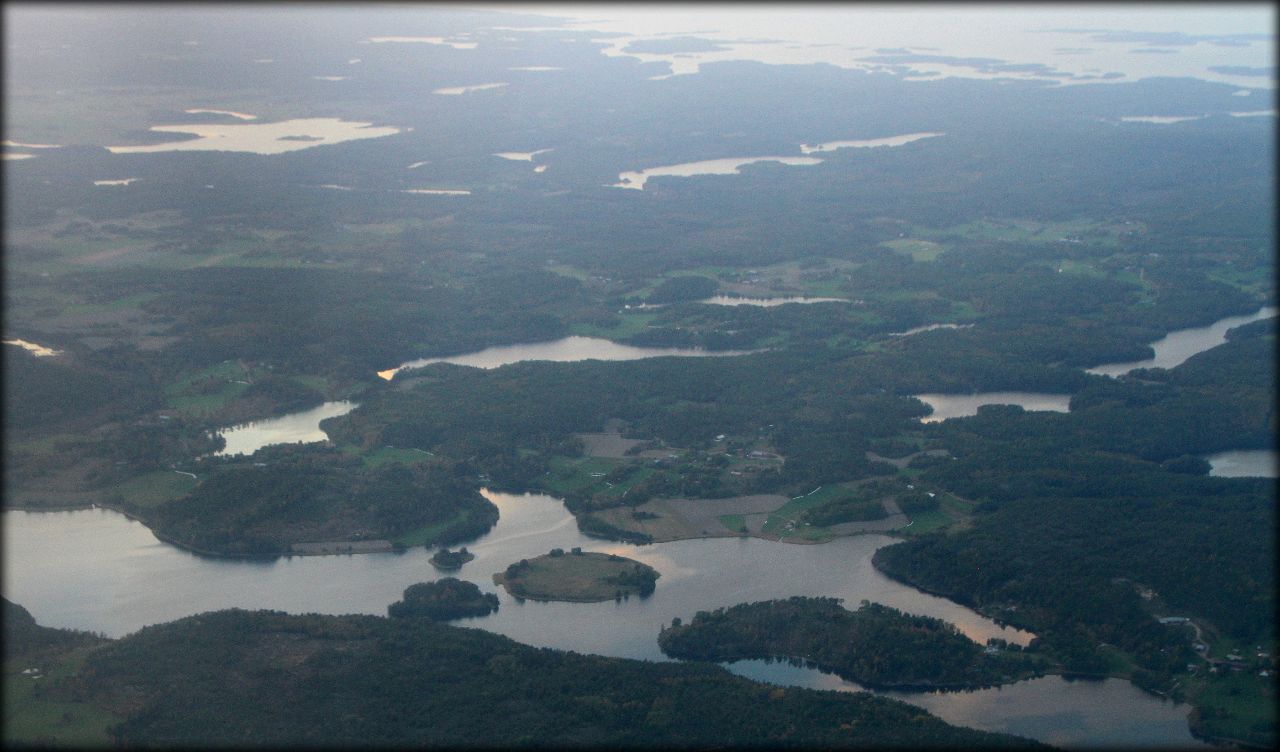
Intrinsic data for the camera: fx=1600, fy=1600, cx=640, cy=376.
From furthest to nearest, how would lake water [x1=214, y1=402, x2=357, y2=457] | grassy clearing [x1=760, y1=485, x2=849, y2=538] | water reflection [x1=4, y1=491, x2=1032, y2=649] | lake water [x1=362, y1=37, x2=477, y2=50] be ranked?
1. lake water [x1=362, y1=37, x2=477, y2=50]
2. lake water [x1=214, y1=402, x2=357, y2=457]
3. grassy clearing [x1=760, y1=485, x2=849, y2=538]
4. water reflection [x1=4, y1=491, x2=1032, y2=649]

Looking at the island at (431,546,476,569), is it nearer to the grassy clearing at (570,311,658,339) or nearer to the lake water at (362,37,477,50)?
the grassy clearing at (570,311,658,339)

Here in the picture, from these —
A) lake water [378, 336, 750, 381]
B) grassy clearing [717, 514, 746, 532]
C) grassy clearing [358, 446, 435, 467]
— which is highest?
lake water [378, 336, 750, 381]

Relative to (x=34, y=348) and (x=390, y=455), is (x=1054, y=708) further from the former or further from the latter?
(x=34, y=348)

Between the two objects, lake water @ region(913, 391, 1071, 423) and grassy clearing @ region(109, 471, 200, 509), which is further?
lake water @ region(913, 391, 1071, 423)

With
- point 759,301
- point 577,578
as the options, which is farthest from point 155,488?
point 759,301

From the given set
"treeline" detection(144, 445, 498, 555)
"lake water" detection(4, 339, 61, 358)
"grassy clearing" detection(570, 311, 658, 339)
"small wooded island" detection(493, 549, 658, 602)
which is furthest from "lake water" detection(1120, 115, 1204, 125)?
"small wooded island" detection(493, 549, 658, 602)

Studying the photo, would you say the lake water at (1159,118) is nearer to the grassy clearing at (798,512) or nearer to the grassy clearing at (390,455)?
the grassy clearing at (798,512)

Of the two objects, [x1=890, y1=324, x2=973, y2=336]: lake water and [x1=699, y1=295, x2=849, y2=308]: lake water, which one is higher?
[x1=699, y1=295, x2=849, y2=308]: lake water

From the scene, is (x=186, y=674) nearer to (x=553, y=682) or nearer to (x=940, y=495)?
(x=553, y=682)
